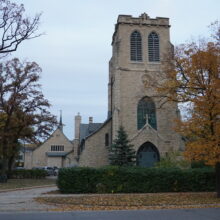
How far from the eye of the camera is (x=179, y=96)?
17484 mm

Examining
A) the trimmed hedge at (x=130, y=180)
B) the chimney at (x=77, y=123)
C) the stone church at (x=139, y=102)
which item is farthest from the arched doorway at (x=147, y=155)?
the chimney at (x=77, y=123)

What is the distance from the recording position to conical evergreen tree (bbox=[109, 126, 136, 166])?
2822 centimetres

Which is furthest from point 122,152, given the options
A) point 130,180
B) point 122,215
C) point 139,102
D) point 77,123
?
point 77,123

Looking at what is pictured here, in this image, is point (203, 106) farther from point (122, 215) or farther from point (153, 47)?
point (153, 47)

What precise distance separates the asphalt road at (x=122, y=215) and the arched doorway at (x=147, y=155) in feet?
67.0

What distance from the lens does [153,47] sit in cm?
3453

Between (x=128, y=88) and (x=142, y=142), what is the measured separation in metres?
6.63

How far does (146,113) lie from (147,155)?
191 inches

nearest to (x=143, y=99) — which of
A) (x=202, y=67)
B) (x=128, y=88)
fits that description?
(x=128, y=88)

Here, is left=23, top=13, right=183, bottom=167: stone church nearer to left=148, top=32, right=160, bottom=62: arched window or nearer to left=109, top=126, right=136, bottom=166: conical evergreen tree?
left=148, top=32, right=160, bottom=62: arched window

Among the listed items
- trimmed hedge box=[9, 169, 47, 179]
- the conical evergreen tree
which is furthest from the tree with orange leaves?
trimmed hedge box=[9, 169, 47, 179]

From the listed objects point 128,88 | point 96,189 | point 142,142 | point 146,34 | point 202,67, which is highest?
point 146,34

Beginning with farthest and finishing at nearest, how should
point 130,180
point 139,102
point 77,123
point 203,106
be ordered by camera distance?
point 77,123 < point 139,102 < point 130,180 < point 203,106

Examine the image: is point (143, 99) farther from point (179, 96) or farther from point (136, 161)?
point (179, 96)
